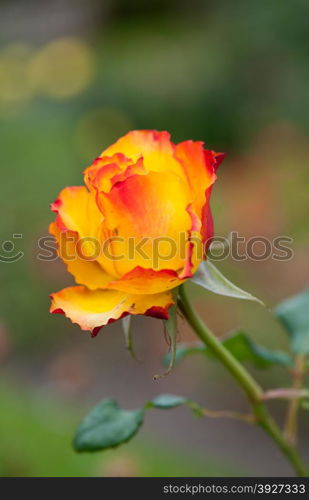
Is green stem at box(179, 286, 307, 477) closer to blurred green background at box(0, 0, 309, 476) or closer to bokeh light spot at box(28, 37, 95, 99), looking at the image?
blurred green background at box(0, 0, 309, 476)

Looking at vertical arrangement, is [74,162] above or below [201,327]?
above

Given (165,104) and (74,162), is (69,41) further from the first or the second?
(74,162)

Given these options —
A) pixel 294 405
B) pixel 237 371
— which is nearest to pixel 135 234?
pixel 237 371

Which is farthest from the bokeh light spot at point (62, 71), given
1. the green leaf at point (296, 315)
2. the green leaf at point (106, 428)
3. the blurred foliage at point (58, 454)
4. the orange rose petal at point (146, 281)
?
the orange rose petal at point (146, 281)

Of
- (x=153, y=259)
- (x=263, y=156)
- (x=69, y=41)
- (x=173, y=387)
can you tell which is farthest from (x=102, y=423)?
(x=69, y=41)

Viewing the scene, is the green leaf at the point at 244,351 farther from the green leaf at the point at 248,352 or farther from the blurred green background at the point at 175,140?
the blurred green background at the point at 175,140

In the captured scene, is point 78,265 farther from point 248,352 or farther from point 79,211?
point 248,352
